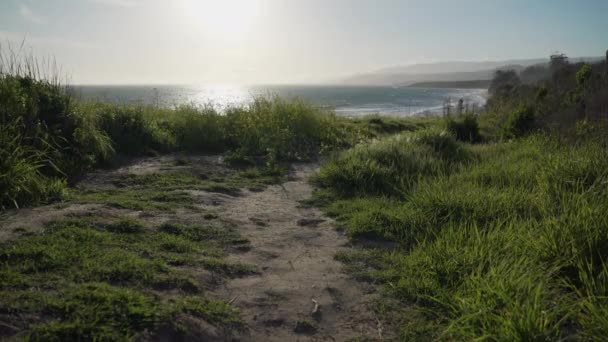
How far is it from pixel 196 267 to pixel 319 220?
81.7 inches

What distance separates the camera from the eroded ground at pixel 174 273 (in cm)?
268

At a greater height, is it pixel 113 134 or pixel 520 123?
pixel 113 134

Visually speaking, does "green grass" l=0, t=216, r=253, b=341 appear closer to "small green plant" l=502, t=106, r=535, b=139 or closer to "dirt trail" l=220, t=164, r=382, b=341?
"dirt trail" l=220, t=164, r=382, b=341

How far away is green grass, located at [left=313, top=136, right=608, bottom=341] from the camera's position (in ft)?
8.80

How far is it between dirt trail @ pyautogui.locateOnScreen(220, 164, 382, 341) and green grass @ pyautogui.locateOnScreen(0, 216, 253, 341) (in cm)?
21

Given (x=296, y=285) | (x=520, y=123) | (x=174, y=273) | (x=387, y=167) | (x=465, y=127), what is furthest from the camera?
(x=465, y=127)

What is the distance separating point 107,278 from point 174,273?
1.65 ft

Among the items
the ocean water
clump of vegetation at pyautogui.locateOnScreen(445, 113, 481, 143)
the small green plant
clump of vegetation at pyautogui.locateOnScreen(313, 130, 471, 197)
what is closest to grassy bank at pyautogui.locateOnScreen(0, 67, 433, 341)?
clump of vegetation at pyautogui.locateOnScreen(313, 130, 471, 197)

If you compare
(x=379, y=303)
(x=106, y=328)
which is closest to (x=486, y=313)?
(x=379, y=303)

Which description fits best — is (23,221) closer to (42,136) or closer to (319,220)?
(42,136)

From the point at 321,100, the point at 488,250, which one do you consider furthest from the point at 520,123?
the point at 488,250

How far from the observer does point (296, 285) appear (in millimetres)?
3611

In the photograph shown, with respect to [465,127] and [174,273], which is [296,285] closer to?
[174,273]

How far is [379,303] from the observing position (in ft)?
10.9
